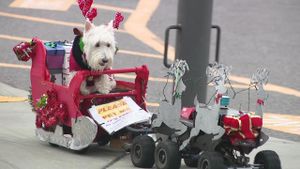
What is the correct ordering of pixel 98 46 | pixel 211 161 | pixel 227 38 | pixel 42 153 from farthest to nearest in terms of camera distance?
pixel 227 38 → pixel 42 153 → pixel 98 46 → pixel 211 161

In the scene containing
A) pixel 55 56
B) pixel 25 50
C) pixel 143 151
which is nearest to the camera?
pixel 143 151

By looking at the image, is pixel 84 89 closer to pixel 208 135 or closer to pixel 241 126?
pixel 208 135

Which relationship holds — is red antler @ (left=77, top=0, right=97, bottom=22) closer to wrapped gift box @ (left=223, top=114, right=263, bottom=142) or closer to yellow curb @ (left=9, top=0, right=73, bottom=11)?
wrapped gift box @ (left=223, top=114, right=263, bottom=142)

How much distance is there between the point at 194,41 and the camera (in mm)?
8516

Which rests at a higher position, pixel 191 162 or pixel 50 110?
pixel 50 110

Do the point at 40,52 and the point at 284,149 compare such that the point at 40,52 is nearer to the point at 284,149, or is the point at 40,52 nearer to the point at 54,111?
the point at 54,111

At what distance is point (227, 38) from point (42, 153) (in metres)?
9.00

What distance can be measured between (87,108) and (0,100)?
2740 mm

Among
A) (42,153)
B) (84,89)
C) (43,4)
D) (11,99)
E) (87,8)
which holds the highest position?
(87,8)

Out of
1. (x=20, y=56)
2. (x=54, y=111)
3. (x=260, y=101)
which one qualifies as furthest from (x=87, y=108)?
(x=260, y=101)

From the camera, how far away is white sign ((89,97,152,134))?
7695 millimetres

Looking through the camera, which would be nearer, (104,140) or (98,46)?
(98,46)

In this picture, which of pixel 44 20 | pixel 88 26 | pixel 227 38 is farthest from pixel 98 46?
pixel 44 20

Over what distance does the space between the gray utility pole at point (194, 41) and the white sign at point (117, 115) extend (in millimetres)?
788
